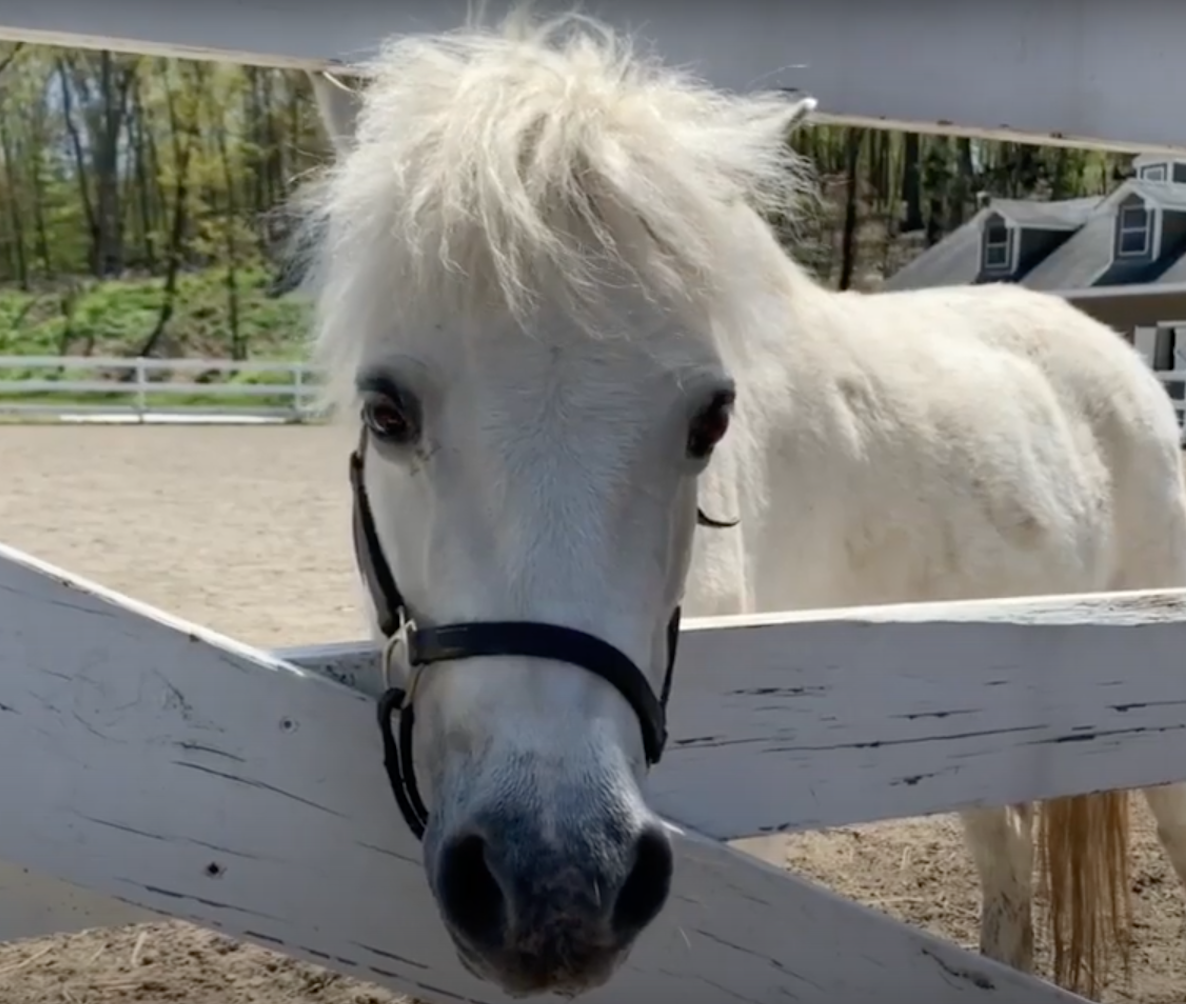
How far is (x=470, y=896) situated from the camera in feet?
4.00

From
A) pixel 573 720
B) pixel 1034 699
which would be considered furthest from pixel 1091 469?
pixel 573 720

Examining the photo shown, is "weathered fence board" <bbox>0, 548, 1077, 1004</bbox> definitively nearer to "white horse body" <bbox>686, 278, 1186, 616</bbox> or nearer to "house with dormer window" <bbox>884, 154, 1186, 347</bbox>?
"white horse body" <bbox>686, 278, 1186, 616</bbox>

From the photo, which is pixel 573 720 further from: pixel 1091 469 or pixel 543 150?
pixel 1091 469

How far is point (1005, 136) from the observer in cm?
244

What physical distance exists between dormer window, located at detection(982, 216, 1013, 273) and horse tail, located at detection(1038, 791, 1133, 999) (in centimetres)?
2619

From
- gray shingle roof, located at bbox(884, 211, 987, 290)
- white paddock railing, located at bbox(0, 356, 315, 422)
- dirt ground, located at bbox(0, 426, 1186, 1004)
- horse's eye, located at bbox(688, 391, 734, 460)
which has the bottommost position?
white paddock railing, located at bbox(0, 356, 315, 422)

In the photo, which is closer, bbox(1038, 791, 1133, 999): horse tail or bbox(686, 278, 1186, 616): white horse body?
bbox(686, 278, 1186, 616): white horse body

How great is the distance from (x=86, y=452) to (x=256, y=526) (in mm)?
6092

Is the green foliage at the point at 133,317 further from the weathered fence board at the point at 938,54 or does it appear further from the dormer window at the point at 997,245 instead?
the weathered fence board at the point at 938,54

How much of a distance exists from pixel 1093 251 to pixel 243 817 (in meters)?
28.1

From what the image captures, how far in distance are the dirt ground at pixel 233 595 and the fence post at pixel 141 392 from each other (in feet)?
8.73

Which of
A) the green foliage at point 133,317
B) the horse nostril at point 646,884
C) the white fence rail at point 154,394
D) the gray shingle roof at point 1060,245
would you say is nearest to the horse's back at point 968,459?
the horse nostril at point 646,884

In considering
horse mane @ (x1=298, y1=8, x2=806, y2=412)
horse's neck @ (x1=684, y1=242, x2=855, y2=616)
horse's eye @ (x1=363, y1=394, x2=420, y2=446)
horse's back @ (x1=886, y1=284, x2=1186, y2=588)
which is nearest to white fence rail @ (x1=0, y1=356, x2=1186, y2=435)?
horse's back @ (x1=886, y1=284, x2=1186, y2=588)

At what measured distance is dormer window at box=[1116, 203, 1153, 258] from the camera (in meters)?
25.4
